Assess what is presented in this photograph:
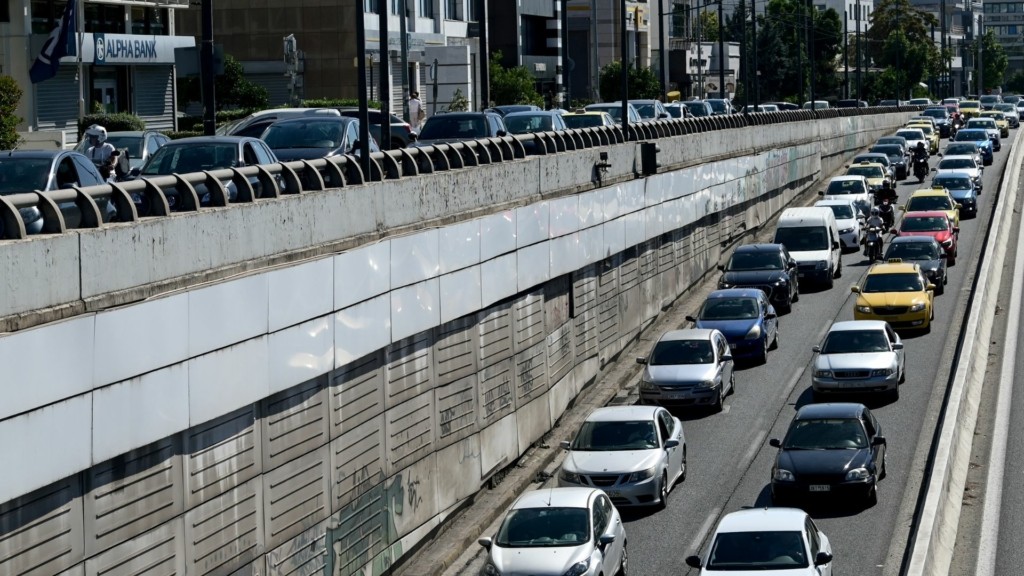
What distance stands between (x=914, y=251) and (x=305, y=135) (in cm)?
2041

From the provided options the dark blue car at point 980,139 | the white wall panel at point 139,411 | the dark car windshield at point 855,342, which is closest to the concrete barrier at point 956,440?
the dark car windshield at point 855,342

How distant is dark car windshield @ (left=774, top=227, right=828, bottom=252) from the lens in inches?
1785

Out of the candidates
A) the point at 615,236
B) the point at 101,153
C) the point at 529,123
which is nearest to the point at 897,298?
the point at 615,236

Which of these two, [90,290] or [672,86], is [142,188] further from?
[672,86]

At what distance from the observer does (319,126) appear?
29.2m

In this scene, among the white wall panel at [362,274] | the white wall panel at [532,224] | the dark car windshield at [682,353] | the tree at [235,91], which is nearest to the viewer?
the white wall panel at [362,274]

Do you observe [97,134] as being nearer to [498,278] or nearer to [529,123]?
[498,278]

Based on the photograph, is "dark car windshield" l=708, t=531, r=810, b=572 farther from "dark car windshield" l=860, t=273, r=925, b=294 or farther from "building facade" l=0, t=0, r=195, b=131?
"building facade" l=0, t=0, r=195, b=131

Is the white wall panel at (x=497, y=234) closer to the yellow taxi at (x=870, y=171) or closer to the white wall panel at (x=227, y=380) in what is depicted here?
the white wall panel at (x=227, y=380)

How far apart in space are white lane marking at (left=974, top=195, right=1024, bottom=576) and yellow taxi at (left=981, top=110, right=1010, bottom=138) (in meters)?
58.8

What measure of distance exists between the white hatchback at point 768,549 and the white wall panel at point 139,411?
22.0ft

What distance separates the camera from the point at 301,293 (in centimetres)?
1983

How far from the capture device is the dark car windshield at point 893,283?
38.2 m

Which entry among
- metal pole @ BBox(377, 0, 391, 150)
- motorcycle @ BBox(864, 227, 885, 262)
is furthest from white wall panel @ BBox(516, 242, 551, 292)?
motorcycle @ BBox(864, 227, 885, 262)
